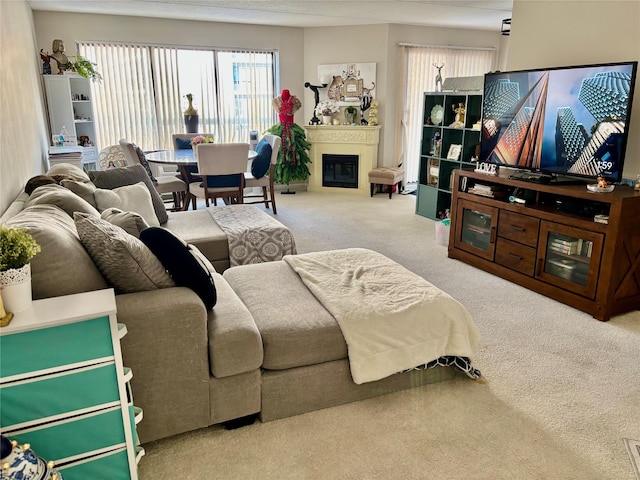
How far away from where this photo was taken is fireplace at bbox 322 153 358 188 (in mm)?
7539

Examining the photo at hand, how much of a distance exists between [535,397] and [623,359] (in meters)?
0.76

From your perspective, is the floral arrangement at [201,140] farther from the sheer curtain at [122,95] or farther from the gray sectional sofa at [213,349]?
the gray sectional sofa at [213,349]

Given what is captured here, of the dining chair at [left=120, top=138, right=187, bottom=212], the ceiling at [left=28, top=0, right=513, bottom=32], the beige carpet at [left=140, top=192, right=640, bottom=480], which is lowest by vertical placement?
the beige carpet at [left=140, top=192, right=640, bottom=480]

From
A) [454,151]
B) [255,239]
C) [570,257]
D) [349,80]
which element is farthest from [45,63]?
[570,257]

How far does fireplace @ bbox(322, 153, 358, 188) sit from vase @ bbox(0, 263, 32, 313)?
629 cm

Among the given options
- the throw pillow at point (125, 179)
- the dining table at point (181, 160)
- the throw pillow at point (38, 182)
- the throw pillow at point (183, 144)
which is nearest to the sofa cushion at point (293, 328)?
the throw pillow at point (38, 182)

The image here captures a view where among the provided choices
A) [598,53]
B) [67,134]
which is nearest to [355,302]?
[598,53]

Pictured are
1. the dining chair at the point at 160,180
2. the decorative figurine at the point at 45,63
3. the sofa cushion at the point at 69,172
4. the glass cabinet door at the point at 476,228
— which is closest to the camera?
the sofa cushion at the point at 69,172

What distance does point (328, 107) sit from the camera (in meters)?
7.48

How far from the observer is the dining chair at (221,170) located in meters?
5.07

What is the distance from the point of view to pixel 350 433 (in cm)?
207

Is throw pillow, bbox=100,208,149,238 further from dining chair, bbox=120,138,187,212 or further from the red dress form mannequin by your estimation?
the red dress form mannequin

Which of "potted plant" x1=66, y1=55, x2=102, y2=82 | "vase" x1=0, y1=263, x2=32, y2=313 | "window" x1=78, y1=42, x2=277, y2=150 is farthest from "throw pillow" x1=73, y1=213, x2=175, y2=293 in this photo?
"window" x1=78, y1=42, x2=277, y2=150

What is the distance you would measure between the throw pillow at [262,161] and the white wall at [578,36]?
2828 millimetres
